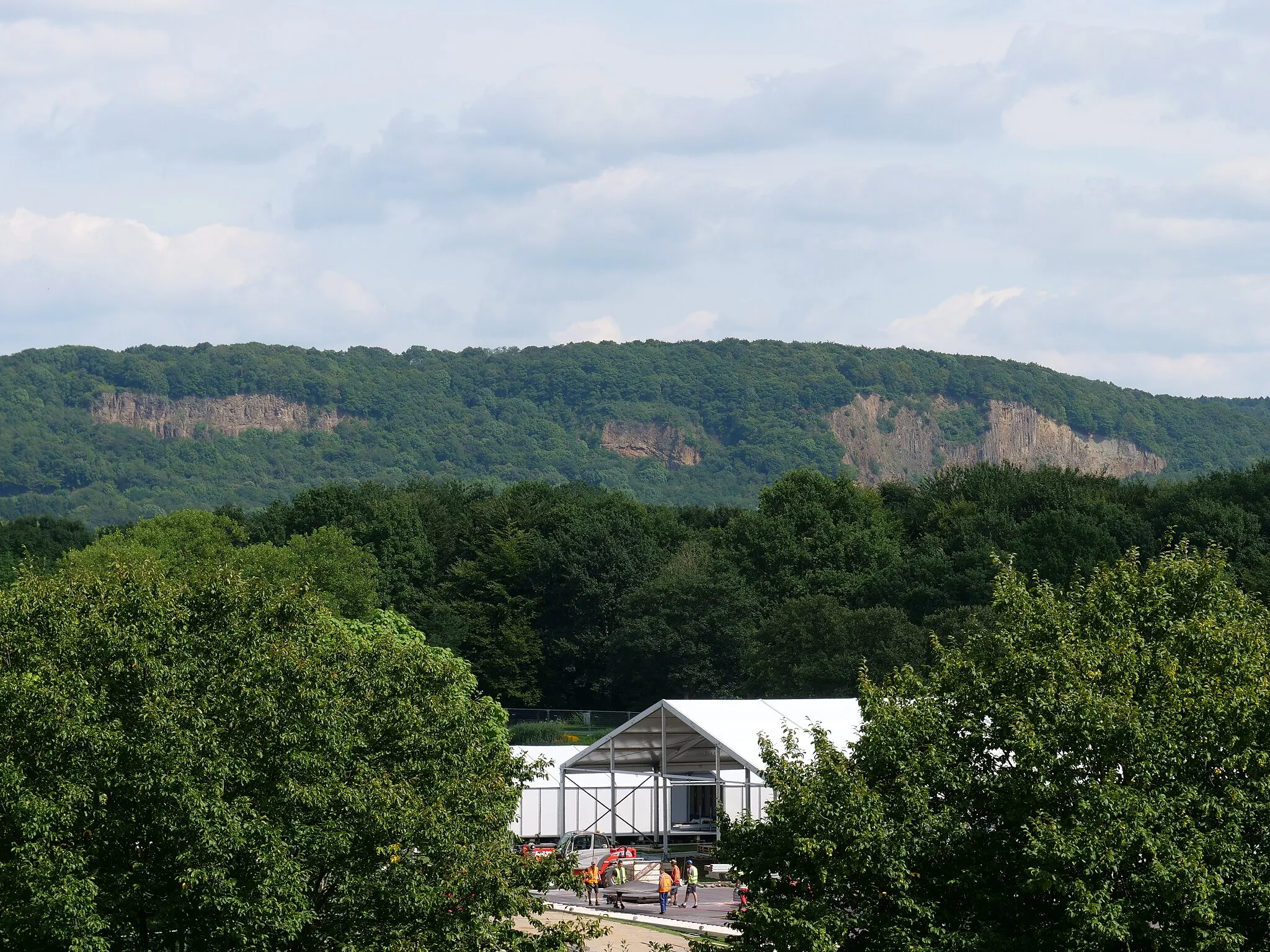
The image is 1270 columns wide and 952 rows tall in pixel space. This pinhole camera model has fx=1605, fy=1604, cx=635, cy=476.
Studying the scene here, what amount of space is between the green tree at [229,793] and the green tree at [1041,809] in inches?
165

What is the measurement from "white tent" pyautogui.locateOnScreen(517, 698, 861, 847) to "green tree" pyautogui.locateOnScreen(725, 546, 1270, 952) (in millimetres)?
18588

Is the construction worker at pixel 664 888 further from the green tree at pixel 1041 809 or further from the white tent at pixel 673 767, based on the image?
the green tree at pixel 1041 809

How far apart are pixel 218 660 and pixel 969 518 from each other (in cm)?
6882

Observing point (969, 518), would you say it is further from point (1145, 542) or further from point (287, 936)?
point (287, 936)

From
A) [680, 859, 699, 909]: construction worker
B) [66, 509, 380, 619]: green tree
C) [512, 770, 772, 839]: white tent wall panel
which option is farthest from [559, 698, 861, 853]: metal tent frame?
[66, 509, 380, 619]: green tree

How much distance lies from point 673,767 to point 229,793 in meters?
29.2

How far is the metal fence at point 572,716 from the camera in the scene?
77312 millimetres

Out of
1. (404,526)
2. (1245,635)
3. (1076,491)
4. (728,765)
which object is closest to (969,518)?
(1076,491)

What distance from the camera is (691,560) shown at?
88.2 m

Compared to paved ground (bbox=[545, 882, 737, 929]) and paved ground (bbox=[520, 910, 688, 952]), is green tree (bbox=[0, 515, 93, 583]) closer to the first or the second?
paved ground (bbox=[545, 882, 737, 929])

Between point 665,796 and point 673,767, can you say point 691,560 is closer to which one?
point 673,767

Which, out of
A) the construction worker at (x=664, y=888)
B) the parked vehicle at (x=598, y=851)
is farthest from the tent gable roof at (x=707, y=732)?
the construction worker at (x=664, y=888)

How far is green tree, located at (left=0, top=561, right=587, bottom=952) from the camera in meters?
20.9

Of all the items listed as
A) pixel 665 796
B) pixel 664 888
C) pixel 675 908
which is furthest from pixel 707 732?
pixel 664 888
